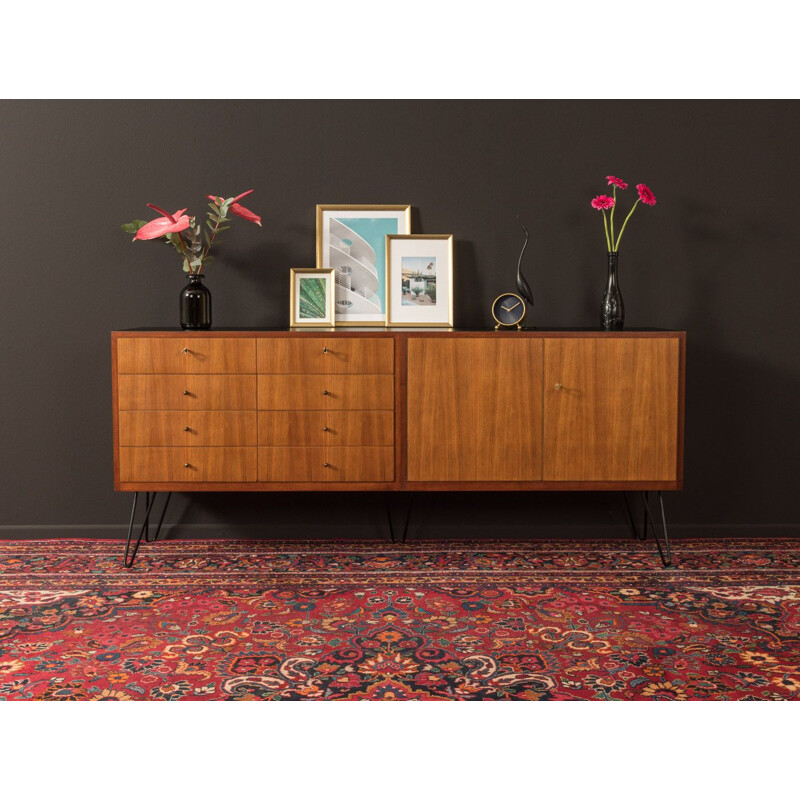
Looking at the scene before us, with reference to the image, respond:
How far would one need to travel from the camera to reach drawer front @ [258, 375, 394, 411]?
3.50m

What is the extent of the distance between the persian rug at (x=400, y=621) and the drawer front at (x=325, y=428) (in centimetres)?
51

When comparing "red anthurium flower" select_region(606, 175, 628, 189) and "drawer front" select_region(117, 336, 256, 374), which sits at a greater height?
"red anthurium flower" select_region(606, 175, 628, 189)

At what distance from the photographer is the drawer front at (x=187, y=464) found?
352 centimetres

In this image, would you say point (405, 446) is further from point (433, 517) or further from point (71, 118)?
point (71, 118)

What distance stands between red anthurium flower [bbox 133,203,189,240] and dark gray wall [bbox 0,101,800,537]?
0.90ft

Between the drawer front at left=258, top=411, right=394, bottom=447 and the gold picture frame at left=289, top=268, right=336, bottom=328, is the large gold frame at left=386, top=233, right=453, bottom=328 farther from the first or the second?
the drawer front at left=258, top=411, right=394, bottom=447

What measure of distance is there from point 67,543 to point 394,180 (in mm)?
2183

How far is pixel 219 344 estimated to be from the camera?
347 centimetres

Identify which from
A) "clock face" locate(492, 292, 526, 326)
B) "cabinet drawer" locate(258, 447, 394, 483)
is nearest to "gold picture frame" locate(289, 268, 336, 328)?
"cabinet drawer" locate(258, 447, 394, 483)

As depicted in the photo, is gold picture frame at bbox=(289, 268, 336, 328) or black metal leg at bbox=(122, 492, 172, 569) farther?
gold picture frame at bbox=(289, 268, 336, 328)

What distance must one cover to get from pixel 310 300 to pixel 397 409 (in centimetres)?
69

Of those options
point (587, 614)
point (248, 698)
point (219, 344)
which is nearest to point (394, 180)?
point (219, 344)

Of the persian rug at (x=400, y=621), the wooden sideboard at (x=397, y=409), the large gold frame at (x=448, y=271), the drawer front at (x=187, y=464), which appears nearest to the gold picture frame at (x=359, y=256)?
the large gold frame at (x=448, y=271)

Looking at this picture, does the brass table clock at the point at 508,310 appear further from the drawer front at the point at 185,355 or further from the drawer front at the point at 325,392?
the drawer front at the point at 185,355
